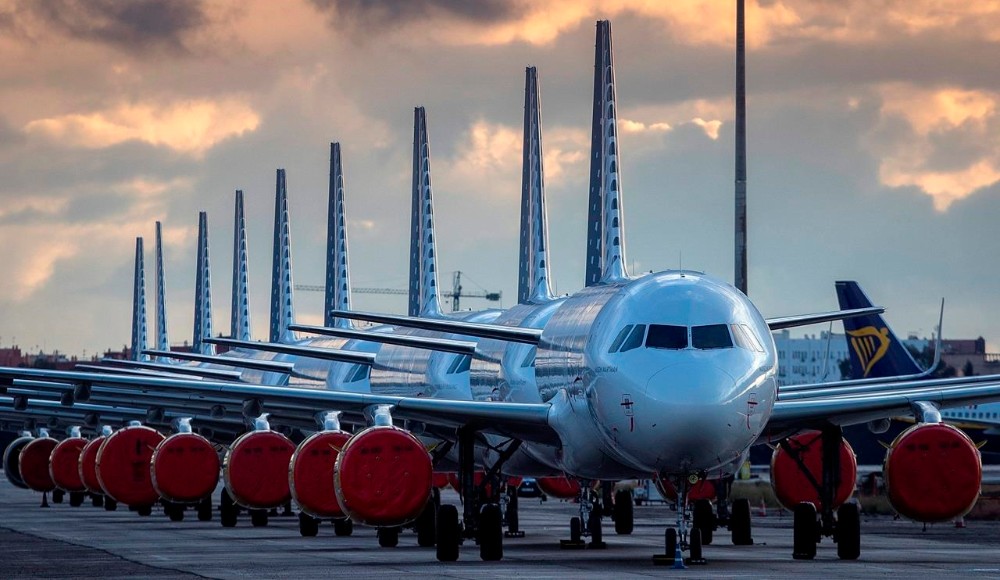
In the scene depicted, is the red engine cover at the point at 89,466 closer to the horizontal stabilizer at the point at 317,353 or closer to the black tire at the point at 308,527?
the horizontal stabilizer at the point at 317,353

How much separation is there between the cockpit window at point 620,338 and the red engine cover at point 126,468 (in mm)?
27446

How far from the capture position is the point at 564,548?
35531mm

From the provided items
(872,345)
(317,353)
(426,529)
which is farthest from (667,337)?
(872,345)

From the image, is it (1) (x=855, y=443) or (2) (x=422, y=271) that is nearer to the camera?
(2) (x=422, y=271)

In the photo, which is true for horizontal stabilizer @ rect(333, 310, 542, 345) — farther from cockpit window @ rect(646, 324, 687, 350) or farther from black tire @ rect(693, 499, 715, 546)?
black tire @ rect(693, 499, 715, 546)

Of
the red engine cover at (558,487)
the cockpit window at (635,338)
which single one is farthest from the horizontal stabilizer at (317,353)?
the cockpit window at (635,338)

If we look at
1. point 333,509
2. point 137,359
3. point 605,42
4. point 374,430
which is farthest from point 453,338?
point 137,359

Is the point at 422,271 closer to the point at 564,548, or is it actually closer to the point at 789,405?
the point at 564,548

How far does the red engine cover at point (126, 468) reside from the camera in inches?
2029

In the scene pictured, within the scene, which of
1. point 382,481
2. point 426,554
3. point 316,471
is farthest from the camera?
point 426,554

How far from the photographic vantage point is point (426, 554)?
32.9m

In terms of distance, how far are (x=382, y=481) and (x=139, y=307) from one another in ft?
245

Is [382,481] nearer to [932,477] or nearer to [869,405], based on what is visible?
[869,405]

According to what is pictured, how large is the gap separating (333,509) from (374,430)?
391 cm
